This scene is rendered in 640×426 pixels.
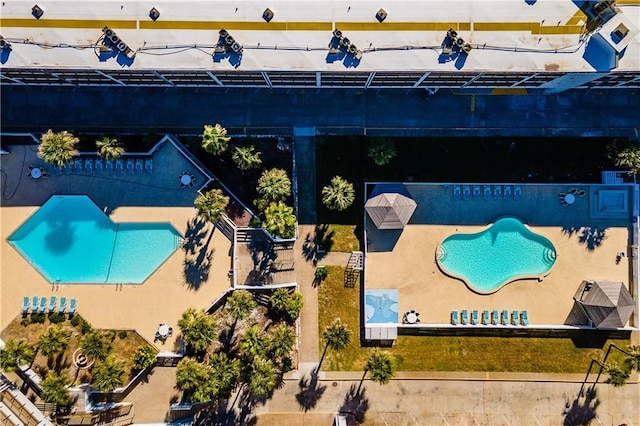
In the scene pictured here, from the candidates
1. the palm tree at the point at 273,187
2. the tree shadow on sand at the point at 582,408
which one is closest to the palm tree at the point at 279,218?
the palm tree at the point at 273,187

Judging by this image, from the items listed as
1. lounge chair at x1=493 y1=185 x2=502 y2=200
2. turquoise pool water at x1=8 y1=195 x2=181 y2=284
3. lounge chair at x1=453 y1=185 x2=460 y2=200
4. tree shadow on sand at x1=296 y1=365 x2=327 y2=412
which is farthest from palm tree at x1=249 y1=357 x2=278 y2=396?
lounge chair at x1=493 y1=185 x2=502 y2=200

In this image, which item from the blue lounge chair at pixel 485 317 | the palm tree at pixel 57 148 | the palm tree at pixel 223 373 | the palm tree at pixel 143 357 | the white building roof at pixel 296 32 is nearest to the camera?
the white building roof at pixel 296 32

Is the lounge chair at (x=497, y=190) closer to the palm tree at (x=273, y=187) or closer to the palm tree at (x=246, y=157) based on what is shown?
the palm tree at (x=273, y=187)

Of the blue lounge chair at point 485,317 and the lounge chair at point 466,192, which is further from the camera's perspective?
the lounge chair at point 466,192

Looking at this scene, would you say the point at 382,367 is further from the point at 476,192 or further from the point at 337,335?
the point at 476,192

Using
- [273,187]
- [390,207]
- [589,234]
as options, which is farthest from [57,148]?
[589,234]

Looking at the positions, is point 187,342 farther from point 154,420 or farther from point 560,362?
point 560,362

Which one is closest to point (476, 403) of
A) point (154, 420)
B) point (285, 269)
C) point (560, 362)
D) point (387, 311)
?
point (560, 362)
